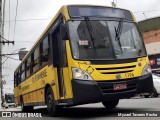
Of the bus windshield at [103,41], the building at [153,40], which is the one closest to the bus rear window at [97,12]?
the bus windshield at [103,41]

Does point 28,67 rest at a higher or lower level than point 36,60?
higher

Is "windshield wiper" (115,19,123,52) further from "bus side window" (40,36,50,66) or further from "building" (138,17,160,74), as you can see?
"building" (138,17,160,74)

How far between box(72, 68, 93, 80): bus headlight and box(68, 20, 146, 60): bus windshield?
372 mm

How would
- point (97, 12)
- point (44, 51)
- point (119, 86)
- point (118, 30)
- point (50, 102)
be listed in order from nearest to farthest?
point (119, 86), point (118, 30), point (97, 12), point (50, 102), point (44, 51)

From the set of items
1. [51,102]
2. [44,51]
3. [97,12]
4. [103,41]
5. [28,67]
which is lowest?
[51,102]

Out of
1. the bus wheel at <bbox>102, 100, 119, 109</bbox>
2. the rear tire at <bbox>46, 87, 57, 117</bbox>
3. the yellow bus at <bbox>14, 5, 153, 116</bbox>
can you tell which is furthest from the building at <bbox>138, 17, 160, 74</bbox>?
the yellow bus at <bbox>14, 5, 153, 116</bbox>

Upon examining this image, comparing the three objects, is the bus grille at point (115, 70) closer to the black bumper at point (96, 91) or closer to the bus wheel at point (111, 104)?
the black bumper at point (96, 91)

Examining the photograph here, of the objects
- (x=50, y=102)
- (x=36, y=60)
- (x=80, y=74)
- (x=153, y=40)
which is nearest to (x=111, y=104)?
(x=50, y=102)

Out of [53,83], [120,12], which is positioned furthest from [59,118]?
[120,12]

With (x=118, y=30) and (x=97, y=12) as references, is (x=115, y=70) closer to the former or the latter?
(x=118, y=30)

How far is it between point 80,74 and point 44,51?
3.31 m

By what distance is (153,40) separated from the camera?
126 ft

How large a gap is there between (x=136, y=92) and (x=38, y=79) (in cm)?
461

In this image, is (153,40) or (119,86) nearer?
(119,86)
